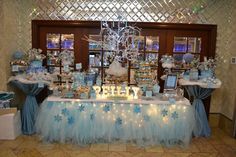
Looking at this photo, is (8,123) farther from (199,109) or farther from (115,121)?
(199,109)

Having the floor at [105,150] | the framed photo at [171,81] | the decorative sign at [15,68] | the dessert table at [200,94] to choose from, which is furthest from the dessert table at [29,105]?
the dessert table at [200,94]

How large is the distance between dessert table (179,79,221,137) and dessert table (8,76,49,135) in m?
2.34

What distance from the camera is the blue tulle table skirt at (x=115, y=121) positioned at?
3.55 m

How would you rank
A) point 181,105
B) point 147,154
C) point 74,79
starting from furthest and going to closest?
point 74,79 < point 181,105 < point 147,154

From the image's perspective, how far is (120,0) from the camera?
4328 mm

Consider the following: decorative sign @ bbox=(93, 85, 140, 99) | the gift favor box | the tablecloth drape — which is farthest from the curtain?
the gift favor box

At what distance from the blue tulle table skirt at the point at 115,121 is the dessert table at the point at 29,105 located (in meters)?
0.47

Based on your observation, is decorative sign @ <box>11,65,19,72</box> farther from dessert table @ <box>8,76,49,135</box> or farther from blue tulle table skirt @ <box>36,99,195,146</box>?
blue tulle table skirt @ <box>36,99,195,146</box>

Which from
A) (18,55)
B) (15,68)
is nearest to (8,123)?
(15,68)

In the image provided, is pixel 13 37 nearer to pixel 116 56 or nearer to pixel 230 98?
pixel 116 56

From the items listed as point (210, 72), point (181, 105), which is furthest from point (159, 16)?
point (181, 105)

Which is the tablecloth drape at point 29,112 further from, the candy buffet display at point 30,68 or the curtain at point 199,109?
the curtain at point 199,109

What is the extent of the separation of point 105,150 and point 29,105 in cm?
152

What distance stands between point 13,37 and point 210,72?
3.46 m
